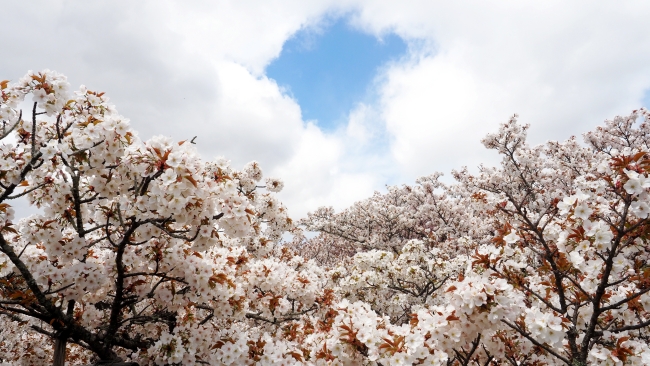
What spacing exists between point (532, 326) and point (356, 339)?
64.0 inches

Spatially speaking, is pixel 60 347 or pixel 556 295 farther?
pixel 556 295

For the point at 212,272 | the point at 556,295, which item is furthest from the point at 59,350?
the point at 556,295

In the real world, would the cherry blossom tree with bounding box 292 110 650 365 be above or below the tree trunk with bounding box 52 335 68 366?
above

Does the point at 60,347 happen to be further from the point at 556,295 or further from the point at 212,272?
the point at 556,295

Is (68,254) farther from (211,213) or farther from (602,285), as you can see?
(602,285)

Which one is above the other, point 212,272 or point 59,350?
point 212,272

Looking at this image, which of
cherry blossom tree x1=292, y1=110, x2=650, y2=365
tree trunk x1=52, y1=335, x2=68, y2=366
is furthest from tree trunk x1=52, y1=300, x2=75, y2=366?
cherry blossom tree x1=292, y1=110, x2=650, y2=365

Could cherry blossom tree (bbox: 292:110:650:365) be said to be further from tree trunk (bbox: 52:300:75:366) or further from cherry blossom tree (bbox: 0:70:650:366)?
tree trunk (bbox: 52:300:75:366)

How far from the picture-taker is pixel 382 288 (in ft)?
25.6

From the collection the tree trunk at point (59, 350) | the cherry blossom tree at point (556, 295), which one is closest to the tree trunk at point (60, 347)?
the tree trunk at point (59, 350)

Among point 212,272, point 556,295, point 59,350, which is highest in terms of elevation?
point 556,295

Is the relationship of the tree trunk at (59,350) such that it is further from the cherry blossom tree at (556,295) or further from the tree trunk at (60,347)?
the cherry blossom tree at (556,295)

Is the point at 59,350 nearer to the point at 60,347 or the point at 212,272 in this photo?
the point at 60,347

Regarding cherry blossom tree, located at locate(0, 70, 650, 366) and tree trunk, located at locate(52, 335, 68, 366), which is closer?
cherry blossom tree, located at locate(0, 70, 650, 366)
